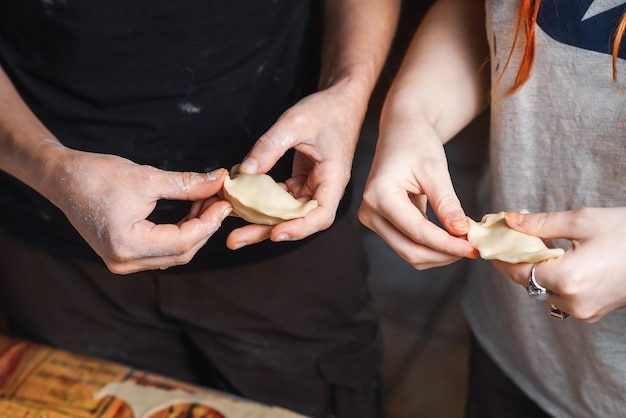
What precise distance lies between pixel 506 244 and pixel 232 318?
63 cm

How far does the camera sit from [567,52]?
935 millimetres

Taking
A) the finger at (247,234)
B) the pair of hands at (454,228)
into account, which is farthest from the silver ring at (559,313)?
the finger at (247,234)

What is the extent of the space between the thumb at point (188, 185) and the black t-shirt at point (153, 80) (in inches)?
8.4

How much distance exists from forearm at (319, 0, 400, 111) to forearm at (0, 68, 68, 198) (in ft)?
1.55

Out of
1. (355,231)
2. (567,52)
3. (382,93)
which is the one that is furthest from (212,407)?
(382,93)

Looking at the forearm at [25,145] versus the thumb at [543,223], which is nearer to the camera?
the thumb at [543,223]

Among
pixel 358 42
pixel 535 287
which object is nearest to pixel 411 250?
pixel 535 287

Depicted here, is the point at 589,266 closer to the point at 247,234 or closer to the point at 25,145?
the point at 247,234

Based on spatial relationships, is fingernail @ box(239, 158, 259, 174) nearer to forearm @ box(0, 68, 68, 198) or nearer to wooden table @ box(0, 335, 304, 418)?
forearm @ box(0, 68, 68, 198)

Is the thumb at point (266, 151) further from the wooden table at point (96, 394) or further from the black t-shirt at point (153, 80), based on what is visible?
the wooden table at point (96, 394)

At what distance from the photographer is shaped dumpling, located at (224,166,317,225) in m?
1.01

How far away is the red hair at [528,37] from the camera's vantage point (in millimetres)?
853

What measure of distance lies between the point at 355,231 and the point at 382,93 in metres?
0.44

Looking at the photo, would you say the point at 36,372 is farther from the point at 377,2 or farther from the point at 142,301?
the point at 377,2
